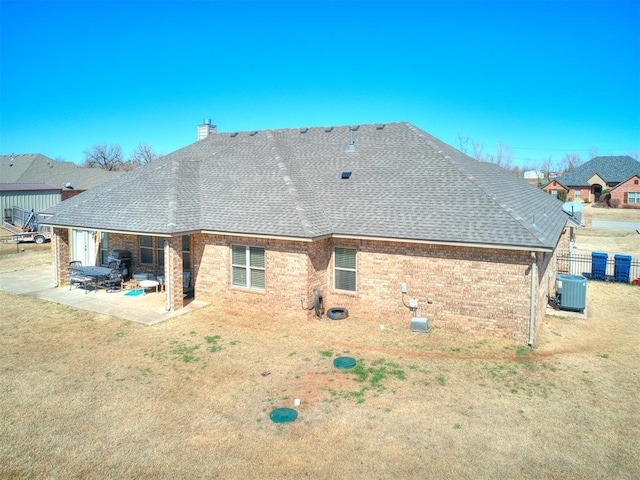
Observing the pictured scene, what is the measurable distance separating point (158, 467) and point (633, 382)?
10.0m

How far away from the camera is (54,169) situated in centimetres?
4659

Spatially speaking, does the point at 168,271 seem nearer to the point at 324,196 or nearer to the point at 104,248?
the point at 324,196

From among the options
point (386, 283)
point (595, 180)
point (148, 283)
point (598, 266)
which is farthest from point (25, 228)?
point (595, 180)

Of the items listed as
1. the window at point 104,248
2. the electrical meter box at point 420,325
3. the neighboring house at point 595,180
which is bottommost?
the electrical meter box at point 420,325

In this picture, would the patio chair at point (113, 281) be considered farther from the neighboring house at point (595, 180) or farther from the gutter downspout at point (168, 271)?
the neighboring house at point (595, 180)

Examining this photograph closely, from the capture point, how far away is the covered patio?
47.3 ft

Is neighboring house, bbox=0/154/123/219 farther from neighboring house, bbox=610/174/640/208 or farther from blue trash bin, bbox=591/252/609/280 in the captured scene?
neighboring house, bbox=610/174/640/208

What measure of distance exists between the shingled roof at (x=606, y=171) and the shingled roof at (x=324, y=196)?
59.3 m

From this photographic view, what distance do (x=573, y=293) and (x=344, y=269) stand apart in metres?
7.79

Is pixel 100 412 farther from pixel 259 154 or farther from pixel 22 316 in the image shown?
pixel 259 154

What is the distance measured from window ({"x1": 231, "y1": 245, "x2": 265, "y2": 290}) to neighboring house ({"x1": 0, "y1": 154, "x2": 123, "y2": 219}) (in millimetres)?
26835

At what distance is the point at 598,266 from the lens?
20.3 metres

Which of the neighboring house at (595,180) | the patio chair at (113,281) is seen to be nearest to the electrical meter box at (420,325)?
the patio chair at (113,281)

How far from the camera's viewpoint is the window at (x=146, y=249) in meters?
18.4
